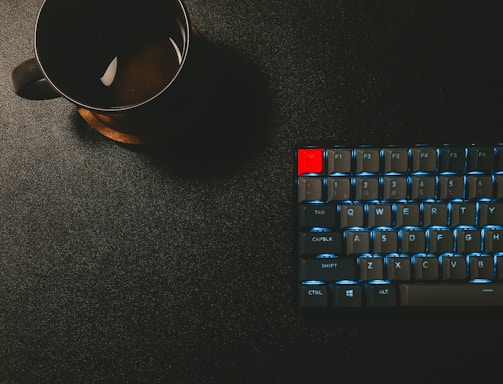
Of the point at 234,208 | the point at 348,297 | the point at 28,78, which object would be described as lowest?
the point at 348,297

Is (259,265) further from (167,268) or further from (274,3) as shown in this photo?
(274,3)

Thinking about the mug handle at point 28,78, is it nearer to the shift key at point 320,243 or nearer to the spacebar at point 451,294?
the shift key at point 320,243

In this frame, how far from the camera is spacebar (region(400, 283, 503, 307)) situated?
557mm

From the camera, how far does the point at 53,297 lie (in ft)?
2.04

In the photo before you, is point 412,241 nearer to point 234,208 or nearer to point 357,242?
point 357,242

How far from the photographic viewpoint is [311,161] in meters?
0.56

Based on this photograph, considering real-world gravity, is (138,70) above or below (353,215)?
above

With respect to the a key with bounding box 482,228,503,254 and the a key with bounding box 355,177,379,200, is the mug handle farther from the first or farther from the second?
the a key with bounding box 482,228,503,254

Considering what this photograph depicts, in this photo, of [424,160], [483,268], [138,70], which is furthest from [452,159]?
[138,70]

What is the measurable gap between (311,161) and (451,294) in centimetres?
23

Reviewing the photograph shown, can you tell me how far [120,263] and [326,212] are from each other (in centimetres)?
28

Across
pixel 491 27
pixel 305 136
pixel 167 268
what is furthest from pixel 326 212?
pixel 491 27

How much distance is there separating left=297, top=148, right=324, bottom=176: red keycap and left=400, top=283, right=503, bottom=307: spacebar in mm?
175

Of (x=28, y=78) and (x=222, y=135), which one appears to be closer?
(x=28, y=78)
